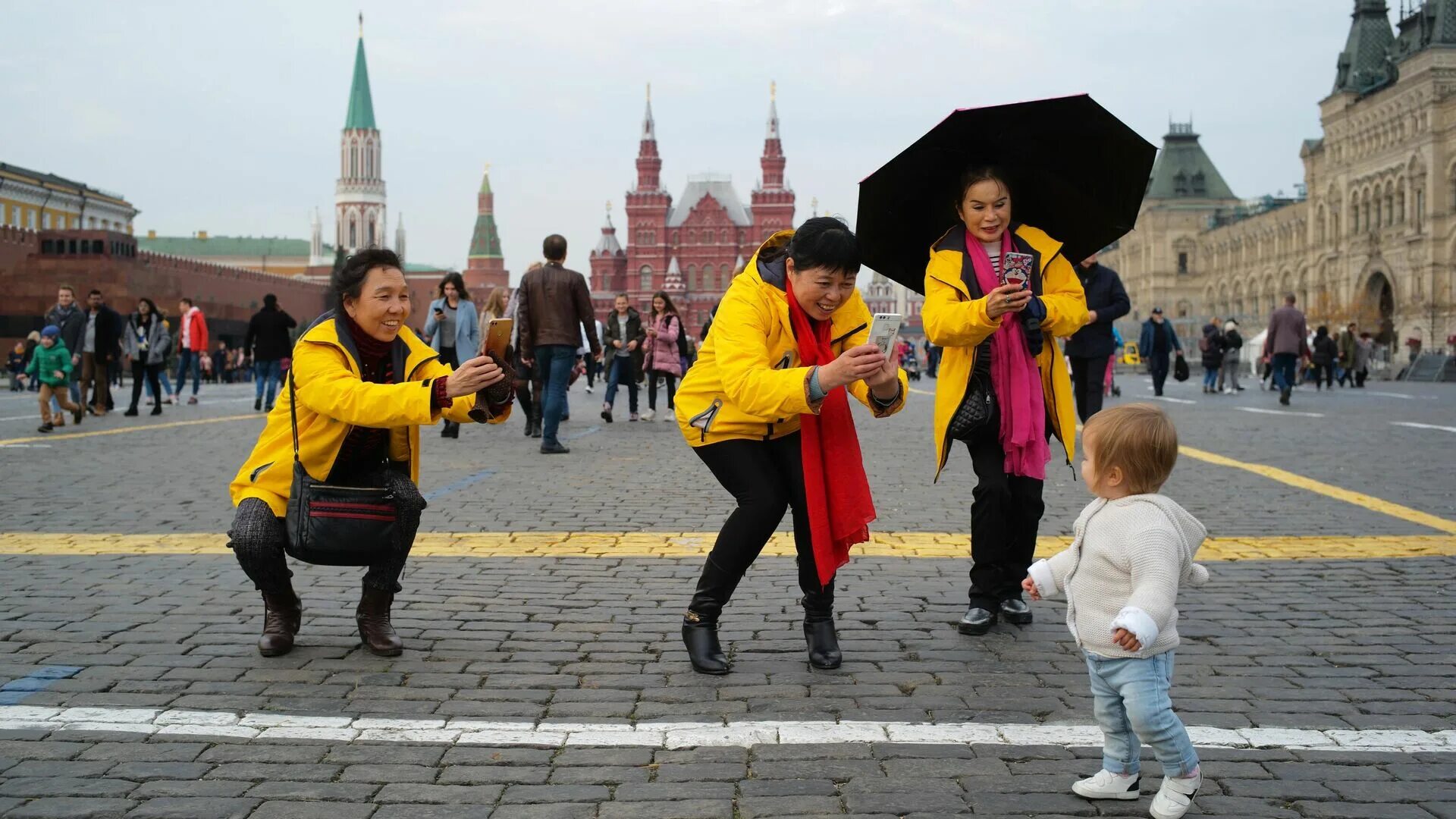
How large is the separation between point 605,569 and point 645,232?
12220 cm

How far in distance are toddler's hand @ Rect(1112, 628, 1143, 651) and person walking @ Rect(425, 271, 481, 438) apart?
10861 mm

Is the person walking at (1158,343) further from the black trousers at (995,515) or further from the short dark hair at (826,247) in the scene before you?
the short dark hair at (826,247)

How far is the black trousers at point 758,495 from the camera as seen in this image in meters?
4.30

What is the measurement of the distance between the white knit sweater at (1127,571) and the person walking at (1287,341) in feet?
59.5

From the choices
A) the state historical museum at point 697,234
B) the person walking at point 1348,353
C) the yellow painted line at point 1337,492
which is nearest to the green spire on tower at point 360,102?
the state historical museum at point 697,234

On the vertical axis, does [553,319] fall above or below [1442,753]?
above

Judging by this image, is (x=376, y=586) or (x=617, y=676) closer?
(x=617, y=676)

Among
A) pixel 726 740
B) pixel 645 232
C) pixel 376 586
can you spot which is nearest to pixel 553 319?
pixel 376 586

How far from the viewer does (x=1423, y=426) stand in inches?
586

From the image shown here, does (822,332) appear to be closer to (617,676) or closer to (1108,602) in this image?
(617,676)

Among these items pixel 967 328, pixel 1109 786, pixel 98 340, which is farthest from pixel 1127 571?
pixel 98 340

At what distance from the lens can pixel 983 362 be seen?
4.79 meters

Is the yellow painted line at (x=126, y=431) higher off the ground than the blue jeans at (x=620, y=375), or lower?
lower

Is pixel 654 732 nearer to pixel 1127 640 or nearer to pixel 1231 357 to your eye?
pixel 1127 640
